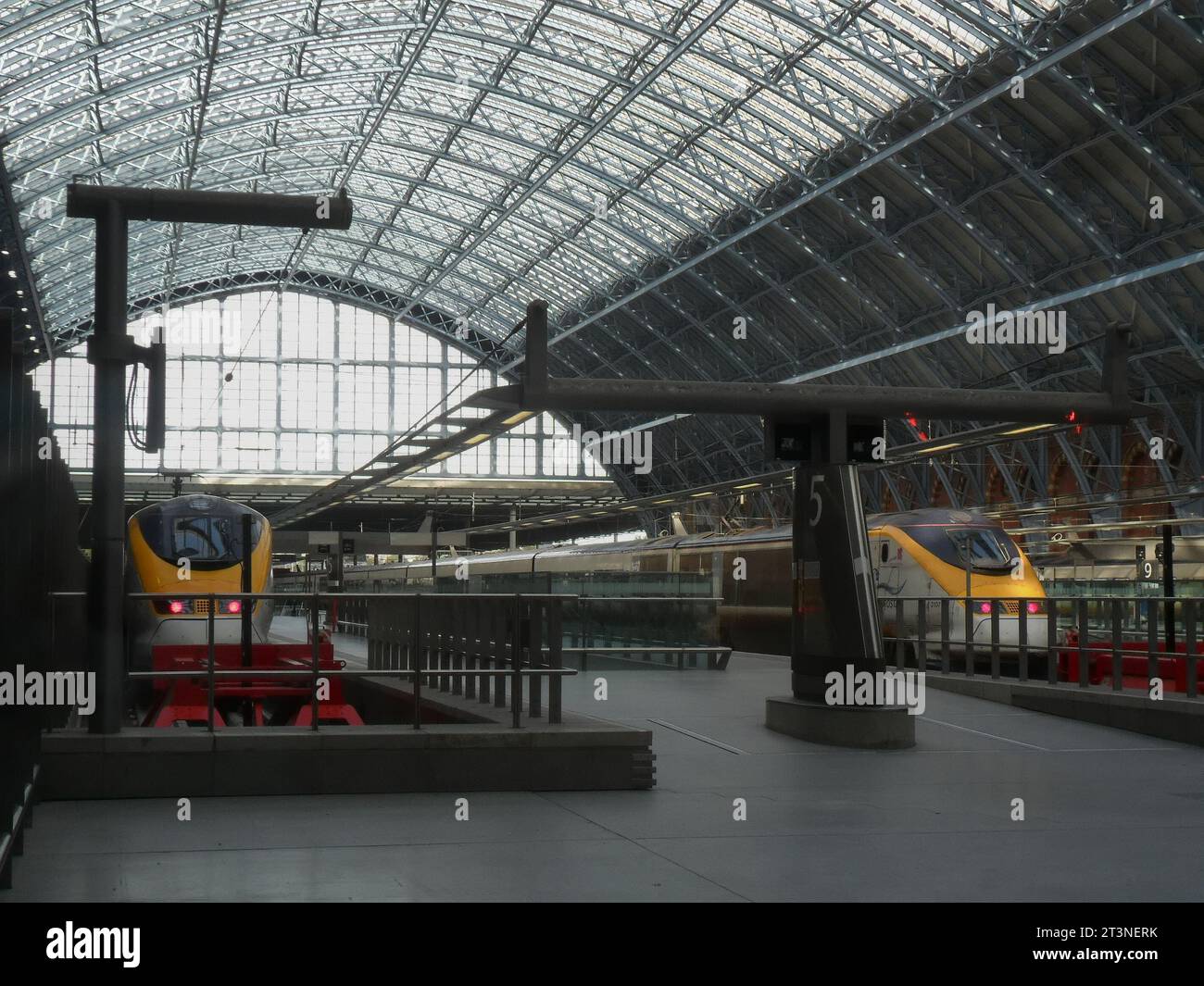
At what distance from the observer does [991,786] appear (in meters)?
10.4

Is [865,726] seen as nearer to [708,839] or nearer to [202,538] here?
[708,839]

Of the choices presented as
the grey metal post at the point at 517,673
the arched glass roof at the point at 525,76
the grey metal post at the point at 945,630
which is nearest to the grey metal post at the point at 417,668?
the grey metal post at the point at 517,673

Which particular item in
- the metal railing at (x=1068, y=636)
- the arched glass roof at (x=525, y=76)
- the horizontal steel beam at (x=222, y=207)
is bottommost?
the metal railing at (x=1068, y=636)

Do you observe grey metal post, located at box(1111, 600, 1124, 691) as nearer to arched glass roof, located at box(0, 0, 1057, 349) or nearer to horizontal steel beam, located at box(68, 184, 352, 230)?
horizontal steel beam, located at box(68, 184, 352, 230)

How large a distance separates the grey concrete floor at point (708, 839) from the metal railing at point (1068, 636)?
98.1 inches

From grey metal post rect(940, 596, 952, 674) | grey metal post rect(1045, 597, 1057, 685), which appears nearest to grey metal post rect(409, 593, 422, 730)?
grey metal post rect(1045, 597, 1057, 685)

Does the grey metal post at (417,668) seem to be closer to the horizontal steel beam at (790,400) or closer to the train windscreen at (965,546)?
the horizontal steel beam at (790,400)

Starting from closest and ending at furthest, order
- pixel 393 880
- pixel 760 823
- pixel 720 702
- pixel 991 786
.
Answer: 1. pixel 393 880
2. pixel 760 823
3. pixel 991 786
4. pixel 720 702

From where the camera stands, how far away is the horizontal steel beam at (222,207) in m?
10.1

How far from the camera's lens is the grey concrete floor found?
6.71m

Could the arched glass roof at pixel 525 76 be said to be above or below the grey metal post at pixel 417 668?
above
